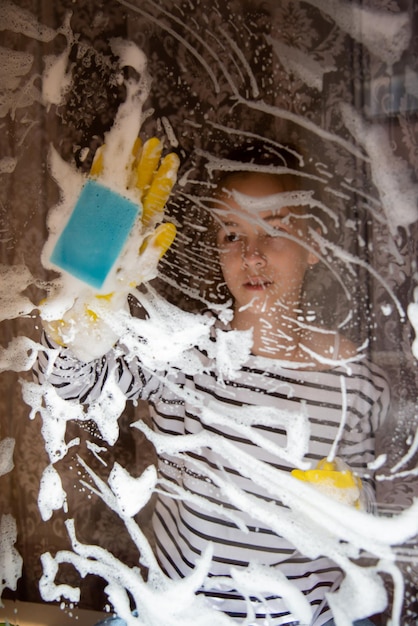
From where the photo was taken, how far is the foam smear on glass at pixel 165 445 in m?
0.65

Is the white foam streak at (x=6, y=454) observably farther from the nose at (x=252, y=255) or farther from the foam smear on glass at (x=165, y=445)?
the nose at (x=252, y=255)

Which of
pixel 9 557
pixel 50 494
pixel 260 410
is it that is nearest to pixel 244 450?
pixel 260 410

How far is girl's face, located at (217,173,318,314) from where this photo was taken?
2.24ft

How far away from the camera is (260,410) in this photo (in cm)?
70

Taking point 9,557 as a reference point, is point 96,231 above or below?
above

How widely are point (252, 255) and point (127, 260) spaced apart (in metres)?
0.16

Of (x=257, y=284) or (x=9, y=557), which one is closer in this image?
(x=257, y=284)

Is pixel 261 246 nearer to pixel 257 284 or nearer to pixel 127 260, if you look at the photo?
pixel 257 284

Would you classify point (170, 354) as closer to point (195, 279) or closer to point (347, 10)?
point (195, 279)

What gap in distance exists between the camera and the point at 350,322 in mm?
664

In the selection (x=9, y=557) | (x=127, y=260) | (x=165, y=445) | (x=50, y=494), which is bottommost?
(x=9, y=557)

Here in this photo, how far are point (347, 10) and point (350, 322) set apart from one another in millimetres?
324

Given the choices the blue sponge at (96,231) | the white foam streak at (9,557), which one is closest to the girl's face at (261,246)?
the blue sponge at (96,231)

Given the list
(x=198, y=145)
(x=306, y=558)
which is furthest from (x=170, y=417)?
(x=198, y=145)
